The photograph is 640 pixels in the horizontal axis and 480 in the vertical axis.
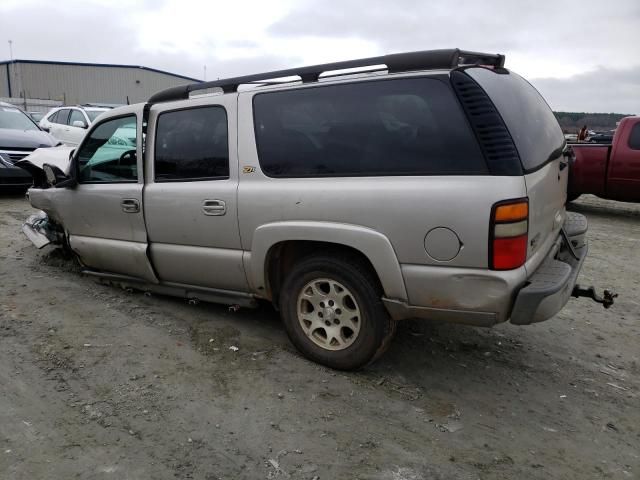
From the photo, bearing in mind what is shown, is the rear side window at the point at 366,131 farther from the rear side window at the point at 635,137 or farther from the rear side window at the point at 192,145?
the rear side window at the point at 635,137

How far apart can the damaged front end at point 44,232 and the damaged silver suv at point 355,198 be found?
1424mm

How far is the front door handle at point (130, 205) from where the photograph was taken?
13.4 feet

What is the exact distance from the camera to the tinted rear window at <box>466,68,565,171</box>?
277cm

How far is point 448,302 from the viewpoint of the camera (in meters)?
2.85

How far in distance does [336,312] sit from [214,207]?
114cm

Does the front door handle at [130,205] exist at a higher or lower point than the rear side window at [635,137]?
lower

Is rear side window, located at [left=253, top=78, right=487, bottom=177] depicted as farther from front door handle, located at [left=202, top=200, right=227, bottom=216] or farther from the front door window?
the front door window

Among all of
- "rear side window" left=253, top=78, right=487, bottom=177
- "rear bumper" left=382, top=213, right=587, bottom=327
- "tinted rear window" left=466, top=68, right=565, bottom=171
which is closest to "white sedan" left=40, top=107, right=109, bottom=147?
"rear side window" left=253, top=78, right=487, bottom=177

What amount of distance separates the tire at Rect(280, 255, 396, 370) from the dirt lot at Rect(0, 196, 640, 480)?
161 millimetres

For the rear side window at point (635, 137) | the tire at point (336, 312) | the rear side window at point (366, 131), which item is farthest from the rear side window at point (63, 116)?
the rear side window at point (635, 137)

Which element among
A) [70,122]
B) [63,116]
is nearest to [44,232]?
[70,122]

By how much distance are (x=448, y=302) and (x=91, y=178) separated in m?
3.30

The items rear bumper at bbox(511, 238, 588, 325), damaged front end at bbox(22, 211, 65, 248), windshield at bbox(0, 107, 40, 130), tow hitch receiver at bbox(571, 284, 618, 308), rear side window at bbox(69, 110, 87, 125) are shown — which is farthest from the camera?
rear side window at bbox(69, 110, 87, 125)

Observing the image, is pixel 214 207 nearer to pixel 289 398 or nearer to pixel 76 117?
pixel 289 398
